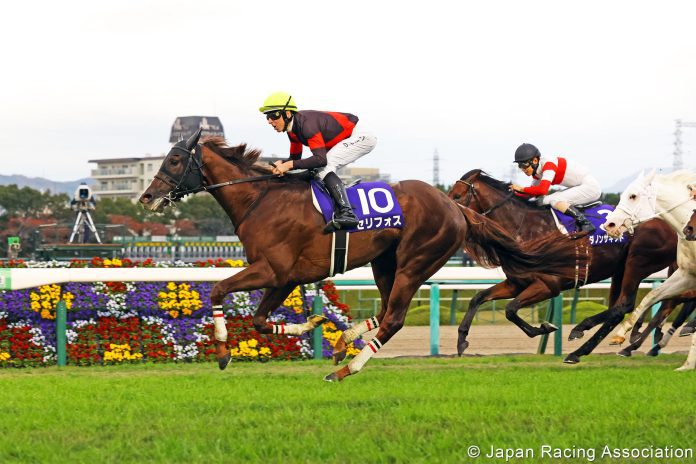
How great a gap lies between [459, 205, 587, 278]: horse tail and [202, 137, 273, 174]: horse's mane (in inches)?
71.2

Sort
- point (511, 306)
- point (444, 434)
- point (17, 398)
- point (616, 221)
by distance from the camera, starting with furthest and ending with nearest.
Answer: point (511, 306) → point (616, 221) → point (17, 398) → point (444, 434)

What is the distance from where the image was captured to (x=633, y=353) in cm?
996

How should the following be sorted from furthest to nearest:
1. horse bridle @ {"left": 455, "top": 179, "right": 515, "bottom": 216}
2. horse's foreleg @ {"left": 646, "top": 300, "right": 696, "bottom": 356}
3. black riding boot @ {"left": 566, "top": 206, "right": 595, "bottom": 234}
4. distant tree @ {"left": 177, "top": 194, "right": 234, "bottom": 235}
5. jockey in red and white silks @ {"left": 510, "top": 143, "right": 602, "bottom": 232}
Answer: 1. distant tree @ {"left": 177, "top": 194, "right": 234, "bottom": 235}
2. horse's foreleg @ {"left": 646, "top": 300, "right": 696, "bottom": 356}
3. horse bridle @ {"left": 455, "top": 179, "right": 515, "bottom": 216}
4. jockey in red and white silks @ {"left": 510, "top": 143, "right": 602, "bottom": 232}
5. black riding boot @ {"left": 566, "top": 206, "right": 595, "bottom": 234}

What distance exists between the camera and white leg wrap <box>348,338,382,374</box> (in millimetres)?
6879

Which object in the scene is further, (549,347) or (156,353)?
(549,347)

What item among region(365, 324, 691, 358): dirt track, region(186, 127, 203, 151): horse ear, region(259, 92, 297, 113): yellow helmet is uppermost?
region(259, 92, 297, 113): yellow helmet

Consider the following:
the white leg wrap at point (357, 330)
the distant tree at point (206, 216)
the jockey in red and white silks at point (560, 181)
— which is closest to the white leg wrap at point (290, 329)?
the white leg wrap at point (357, 330)

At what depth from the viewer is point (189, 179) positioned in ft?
23.3

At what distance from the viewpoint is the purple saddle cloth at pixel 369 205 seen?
7145mm

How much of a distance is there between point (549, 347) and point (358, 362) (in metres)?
4.70

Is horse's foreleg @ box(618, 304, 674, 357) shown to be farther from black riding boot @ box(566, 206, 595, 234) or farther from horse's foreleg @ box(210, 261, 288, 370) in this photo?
horse's foreleg @ box(210, 261, 288, 370)

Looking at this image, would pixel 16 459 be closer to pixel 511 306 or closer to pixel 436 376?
pixel 436 376

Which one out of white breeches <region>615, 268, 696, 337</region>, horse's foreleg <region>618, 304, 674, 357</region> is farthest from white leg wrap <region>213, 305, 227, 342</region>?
horse's foreleg <region>618, 304, 674, 357</region>

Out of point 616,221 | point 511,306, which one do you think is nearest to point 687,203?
point 616,221
